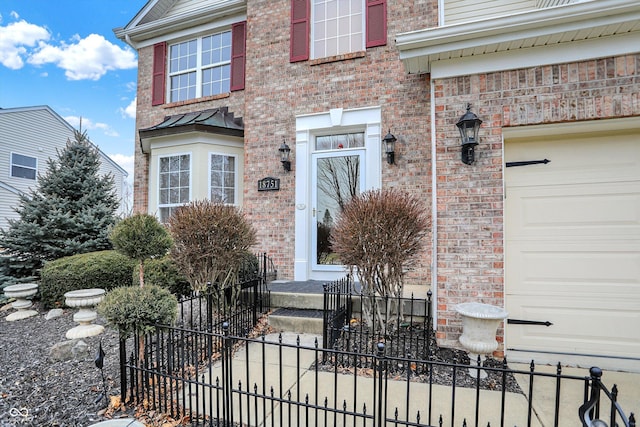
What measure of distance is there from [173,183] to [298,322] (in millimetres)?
5144

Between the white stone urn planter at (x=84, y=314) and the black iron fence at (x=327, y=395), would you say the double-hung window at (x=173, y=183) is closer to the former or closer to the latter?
the white stone urn planter at (x=84, y=314)

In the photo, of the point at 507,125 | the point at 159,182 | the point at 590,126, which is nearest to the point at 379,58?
the point at 507,125

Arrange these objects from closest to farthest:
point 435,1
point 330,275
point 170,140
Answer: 1. point 435,1
2. point 330,275
3. point 170,140

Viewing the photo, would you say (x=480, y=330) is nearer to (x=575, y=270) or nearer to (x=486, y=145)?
(x=575, y=270)

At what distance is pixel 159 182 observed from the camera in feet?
26.1

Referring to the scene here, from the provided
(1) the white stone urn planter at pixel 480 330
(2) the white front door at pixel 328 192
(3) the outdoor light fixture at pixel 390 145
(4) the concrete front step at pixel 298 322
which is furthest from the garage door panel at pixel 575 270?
(2) the white front door at pixel 328 192

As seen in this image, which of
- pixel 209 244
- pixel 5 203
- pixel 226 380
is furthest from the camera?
pixel 5 203

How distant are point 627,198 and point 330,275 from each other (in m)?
4.44

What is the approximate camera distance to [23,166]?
15898mm

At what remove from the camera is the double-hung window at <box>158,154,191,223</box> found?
7.63 metres

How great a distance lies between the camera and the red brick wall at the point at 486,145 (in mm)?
3340

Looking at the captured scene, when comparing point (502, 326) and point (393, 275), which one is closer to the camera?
point (502, 326)

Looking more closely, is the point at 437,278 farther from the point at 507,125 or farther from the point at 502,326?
the point at 507,125

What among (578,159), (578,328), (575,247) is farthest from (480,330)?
(578,159)
